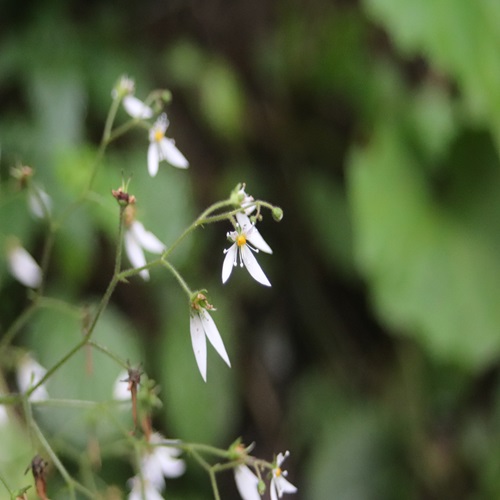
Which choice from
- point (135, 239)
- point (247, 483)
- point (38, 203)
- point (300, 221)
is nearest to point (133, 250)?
point (135, 239)

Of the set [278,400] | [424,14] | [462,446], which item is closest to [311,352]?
[278,400]

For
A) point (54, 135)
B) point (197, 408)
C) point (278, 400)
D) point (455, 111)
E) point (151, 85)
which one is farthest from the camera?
point (278, 400)

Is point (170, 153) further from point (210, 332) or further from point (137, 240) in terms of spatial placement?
point (210, 332)

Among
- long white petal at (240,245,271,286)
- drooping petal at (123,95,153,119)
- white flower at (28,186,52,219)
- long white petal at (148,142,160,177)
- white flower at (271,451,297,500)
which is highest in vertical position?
long white petal at (240,245,271,286)

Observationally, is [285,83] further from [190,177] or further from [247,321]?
[247,321]

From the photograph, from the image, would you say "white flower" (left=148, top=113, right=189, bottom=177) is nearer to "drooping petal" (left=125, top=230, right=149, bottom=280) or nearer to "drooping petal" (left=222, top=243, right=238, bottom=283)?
"drooping petal" (left=125, top=230, right=149, bottom=280)

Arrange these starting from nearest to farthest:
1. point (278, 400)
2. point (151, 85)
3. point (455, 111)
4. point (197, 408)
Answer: point (197, 408), point (151, 85), point (455, 111), point (278, 400)

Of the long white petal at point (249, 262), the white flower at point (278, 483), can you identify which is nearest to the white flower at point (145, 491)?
the white flower at point (278, 483)

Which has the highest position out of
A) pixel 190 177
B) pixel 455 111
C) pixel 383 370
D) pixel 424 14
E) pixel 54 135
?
pixel 424 14

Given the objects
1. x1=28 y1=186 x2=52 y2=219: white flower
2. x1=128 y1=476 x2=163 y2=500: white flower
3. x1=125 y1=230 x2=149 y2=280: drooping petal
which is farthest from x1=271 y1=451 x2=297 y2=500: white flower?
x1=28 y1=186 x2=52 y2=219: white flower
